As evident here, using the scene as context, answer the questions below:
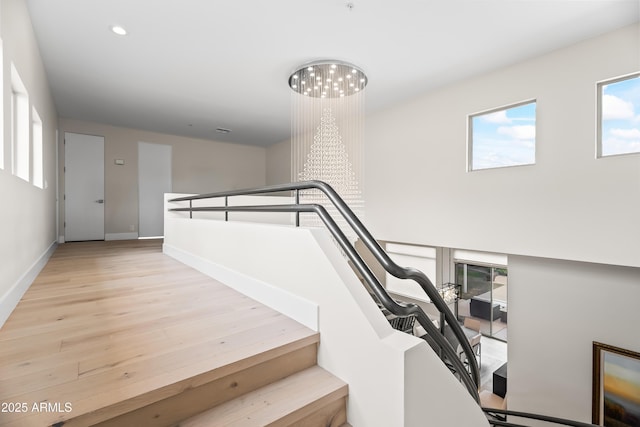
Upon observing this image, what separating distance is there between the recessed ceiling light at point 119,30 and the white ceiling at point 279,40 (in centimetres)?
6

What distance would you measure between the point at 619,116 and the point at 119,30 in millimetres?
5936

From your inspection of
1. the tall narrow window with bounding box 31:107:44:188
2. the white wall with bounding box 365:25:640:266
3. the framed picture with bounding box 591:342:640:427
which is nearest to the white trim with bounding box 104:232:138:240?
the tall narrow window with bounding box 31:107:44:188

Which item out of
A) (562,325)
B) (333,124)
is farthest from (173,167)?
(562,325)

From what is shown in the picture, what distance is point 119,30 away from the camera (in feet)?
11.0

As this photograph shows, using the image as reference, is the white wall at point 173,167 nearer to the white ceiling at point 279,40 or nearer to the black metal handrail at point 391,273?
the white ceiling at point 279,40

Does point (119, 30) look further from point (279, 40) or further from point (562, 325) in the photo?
point (562, 325)

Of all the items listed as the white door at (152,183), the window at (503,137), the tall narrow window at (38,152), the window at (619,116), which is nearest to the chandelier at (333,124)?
the window at (503,137)

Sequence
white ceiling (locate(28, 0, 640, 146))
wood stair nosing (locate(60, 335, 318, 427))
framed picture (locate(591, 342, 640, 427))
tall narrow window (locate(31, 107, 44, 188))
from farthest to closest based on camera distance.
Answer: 1. tall narrow window (locate(31, 107, 44, 188))
2. framed picture (locate(591, 342, 640, 427))
3. white ceiling (locate(28, 0, 640, 146))
4. wood stair nosing (locate(60, 335, 318, 427))

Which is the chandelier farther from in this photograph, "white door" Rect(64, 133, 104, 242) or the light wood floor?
"white door" Rect(64, 133, 104, 242)

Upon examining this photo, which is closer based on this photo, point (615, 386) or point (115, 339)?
point (115, 339)

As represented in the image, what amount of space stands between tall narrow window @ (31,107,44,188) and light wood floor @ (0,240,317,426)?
5.35ft

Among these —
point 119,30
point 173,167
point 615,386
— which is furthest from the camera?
point 173,167

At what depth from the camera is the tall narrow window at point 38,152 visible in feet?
11.6

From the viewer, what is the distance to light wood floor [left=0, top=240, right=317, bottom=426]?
3.55ft
